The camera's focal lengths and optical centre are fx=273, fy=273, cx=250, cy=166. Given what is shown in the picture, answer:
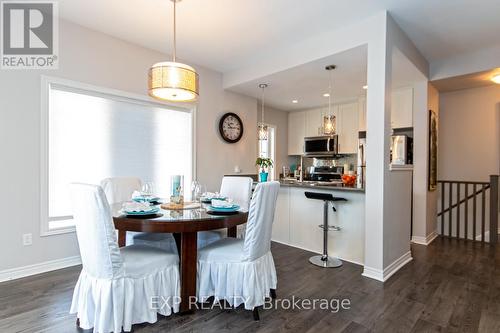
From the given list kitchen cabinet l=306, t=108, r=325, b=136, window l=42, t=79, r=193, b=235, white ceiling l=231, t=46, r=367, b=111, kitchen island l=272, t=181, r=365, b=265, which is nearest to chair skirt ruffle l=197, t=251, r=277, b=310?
kitchen island l=272, t=181, r=365, b=265

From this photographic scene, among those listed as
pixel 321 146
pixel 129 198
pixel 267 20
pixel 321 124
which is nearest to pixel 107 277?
pixel 129 198

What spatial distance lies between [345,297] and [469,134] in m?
4.10

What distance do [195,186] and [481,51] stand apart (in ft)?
13.3

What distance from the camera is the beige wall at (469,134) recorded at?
4.45 meters

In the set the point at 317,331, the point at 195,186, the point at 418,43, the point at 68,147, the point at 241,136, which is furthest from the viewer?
the point at 241,136

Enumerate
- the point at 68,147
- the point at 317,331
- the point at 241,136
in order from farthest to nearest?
the point at 241,136, the point at 68,147, the point at 317,331

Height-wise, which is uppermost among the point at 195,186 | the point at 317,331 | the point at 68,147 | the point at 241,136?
the point at 241,136

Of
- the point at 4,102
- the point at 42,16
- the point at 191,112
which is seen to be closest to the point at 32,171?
the point at 4,102

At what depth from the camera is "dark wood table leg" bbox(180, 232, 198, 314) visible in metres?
1.96

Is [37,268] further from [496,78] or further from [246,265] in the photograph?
[496,78]

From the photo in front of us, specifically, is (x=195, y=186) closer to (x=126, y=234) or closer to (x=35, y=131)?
(x=126, y=234)

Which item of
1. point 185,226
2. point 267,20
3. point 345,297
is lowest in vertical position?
point 345,297

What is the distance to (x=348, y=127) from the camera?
5.68 m

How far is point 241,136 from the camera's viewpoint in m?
4.84
